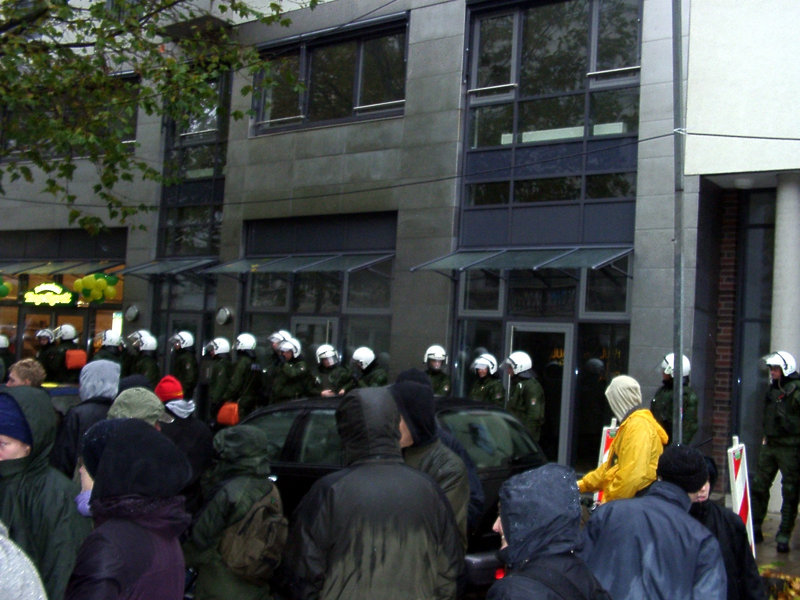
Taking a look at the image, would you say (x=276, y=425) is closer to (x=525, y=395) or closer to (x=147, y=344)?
(x=525, y=395)

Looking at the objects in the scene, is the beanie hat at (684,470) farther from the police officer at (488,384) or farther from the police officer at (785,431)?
the police officer at (488,384)

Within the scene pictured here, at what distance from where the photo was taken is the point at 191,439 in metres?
6.02

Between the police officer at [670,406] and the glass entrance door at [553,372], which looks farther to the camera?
the glass entrance door at [553,372]

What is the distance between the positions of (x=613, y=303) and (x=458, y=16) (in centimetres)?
533

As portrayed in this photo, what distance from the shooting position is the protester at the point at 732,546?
14.6ft

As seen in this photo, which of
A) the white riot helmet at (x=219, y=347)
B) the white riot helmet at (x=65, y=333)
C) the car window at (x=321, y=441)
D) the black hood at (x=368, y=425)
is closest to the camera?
the black hood at (x=368, y=425)

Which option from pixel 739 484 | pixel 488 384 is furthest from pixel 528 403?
pixel 739 484

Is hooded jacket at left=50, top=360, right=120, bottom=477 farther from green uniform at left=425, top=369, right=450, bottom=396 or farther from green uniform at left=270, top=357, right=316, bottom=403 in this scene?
green uniform at left=270, top=357, right=316, bottom=403

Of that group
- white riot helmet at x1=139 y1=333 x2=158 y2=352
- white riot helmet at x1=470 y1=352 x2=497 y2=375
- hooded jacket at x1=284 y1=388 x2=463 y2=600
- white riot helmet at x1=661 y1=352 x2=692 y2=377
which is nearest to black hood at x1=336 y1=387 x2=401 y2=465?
hooded jacket at x1=284 y1=388 x2=463 y2=600

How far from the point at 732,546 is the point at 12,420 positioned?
3389mm

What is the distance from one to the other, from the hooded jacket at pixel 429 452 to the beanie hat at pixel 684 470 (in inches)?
40.3

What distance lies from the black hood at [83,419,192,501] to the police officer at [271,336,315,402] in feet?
34.7

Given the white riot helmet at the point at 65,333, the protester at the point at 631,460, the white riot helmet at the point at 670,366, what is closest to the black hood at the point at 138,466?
the protester at the point at 631,460

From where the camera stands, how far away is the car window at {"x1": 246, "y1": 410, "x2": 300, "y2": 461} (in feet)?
24.4
